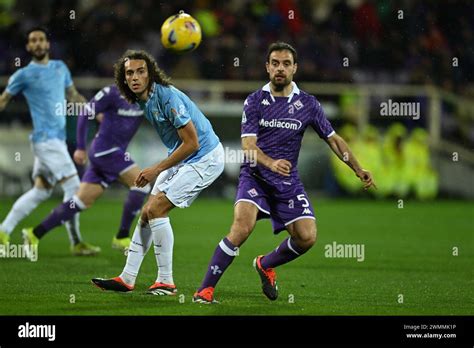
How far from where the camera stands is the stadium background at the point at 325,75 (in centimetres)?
1953

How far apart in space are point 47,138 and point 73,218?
1.01 metres

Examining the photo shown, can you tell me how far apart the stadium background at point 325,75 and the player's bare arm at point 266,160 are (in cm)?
1002

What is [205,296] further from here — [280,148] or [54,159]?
[54,159]

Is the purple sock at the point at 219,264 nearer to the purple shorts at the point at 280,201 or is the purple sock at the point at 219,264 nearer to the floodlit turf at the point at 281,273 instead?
the floodlit turf at the point at 281,273

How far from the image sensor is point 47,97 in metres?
11.9

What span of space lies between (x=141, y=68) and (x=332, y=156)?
12.7 metres

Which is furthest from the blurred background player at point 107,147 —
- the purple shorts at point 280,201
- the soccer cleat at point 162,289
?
the purple shorts at point 280,201

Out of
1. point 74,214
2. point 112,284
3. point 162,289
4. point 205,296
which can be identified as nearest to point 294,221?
point 205,296

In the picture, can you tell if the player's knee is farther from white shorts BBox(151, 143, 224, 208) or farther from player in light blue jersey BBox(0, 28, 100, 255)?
player in light blue jersey BBox(0, 28, 100, 255)

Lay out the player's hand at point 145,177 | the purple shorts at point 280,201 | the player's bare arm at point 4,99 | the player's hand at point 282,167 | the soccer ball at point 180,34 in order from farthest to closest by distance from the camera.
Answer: the player's bare arm at point 4,99, the soccer ball at point 180,34, the purple shorts at point 280,201, the player's hand at point 145,177, the player's hand at point 282,167

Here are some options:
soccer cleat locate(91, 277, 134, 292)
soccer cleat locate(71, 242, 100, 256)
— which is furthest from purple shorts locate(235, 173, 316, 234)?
soccer cleat locate(71, 242, 100, 256)

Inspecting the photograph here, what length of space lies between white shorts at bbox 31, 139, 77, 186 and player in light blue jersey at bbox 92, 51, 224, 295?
3.35m

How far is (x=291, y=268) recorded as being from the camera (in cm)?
1098
